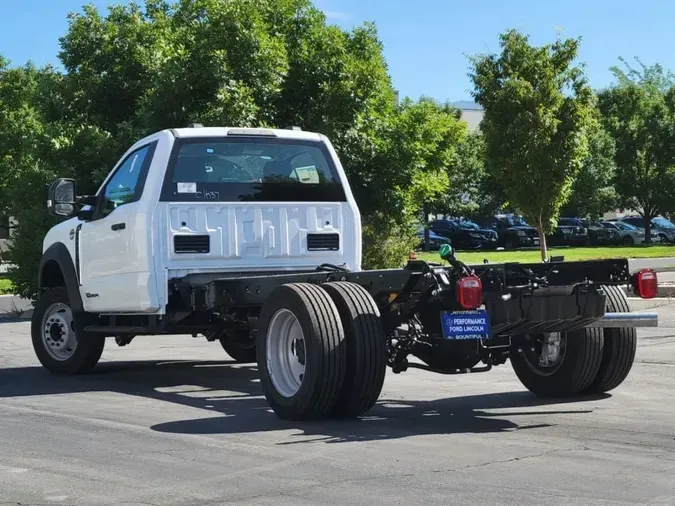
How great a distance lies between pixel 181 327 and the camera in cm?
1009

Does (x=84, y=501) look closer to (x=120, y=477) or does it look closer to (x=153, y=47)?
(x=120, y=477)

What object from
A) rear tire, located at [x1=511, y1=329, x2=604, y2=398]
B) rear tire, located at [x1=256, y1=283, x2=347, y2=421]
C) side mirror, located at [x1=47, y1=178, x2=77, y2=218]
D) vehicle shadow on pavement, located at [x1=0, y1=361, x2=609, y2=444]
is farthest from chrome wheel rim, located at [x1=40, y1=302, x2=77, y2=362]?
rear tire, located at [x1=511, y1=329, x2=604, y2=398]

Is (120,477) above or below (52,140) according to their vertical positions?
below

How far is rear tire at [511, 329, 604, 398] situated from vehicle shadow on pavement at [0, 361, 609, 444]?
13 centimetres

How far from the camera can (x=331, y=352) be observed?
25.5 feet

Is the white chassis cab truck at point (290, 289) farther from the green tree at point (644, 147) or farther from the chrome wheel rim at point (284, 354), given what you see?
the green tree at point (644, 147)

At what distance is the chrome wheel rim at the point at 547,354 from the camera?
8.95 meters

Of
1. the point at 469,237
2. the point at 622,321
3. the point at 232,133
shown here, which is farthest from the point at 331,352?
the point at 469,237

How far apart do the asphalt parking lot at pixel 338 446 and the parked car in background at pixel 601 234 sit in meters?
44.7

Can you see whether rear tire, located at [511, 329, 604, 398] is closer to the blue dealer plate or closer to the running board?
the running board

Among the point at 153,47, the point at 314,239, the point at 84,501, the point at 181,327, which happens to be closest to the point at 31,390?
the point at 181,327

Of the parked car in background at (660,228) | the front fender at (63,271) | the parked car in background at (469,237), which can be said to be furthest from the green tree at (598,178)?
the front fender at (63,271)

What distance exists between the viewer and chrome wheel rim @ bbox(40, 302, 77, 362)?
11.5m

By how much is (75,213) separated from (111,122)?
1181 centimetres
